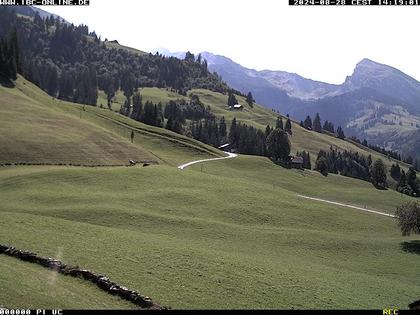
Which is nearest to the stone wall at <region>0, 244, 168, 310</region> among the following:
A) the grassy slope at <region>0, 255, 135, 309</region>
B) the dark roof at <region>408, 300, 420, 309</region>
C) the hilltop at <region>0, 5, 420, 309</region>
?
the grassy slope at <region>0, 255, 135, 309</region>

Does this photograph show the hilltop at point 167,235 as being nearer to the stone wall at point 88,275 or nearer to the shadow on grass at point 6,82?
the stone wall at point 88,275

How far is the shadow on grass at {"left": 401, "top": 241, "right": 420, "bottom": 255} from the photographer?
219 ft

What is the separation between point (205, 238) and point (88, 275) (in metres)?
24.7

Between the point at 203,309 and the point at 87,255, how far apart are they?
12.8 m

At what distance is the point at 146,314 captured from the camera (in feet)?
92.9

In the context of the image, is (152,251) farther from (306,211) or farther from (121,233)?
(306,211)

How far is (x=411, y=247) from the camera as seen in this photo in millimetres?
68875

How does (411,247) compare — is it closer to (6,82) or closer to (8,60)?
(6,82)

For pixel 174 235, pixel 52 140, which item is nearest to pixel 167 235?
pixel 174 235

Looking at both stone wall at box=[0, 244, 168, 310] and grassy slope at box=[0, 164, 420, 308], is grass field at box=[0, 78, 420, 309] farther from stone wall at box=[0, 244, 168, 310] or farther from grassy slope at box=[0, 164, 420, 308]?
stone wall at box=[0, 244, 168, 310]

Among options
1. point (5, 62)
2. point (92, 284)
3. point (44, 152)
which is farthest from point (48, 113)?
point (92, 284)

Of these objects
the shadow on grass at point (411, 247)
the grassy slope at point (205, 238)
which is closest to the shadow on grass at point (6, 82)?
the grassy slope at point (205, 238)

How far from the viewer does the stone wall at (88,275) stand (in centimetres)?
2950

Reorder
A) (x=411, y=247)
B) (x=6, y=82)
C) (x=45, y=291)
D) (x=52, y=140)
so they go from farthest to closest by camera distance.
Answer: (x=6, y=82)
(x=52, y=140)
(x=411, y=247)
(x=45, y=291)
